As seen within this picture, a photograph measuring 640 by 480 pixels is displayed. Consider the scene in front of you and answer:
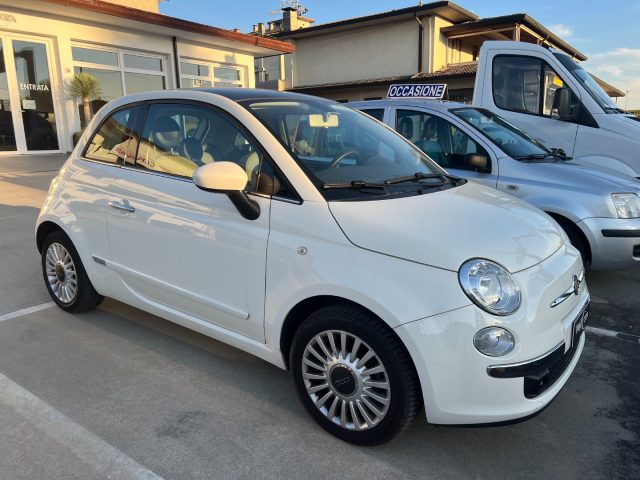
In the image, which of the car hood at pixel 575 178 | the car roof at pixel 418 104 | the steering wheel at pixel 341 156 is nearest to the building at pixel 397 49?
the car roof at pixel 418 104

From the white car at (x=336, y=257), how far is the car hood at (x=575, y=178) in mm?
1725

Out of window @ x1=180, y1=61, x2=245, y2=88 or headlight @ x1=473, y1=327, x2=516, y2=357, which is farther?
window @ x1=180, y1=61, x2=245, y2=88

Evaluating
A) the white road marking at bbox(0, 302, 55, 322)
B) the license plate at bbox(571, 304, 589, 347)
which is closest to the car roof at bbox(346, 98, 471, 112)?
the license plate at bbox(571, 304, 589, 347)

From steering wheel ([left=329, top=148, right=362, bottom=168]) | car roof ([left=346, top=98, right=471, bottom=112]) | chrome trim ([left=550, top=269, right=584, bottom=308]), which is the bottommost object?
chrome trim ([left=550, top=269, right=584, bottom=308])

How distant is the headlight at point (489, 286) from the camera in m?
2.16

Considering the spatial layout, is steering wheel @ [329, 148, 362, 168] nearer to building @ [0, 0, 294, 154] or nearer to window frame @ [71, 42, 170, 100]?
building @ [0, 0, 294, 154]

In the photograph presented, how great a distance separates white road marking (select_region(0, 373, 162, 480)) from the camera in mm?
2311

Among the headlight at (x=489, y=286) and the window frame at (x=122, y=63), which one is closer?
the headlight at (x=489, y=286)

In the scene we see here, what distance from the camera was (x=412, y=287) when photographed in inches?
86.4

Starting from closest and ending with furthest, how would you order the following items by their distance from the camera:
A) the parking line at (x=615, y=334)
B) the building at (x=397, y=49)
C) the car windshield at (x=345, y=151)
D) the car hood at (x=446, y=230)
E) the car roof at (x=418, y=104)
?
the car hood at (x=446, y=230) → the car windshield at (x=345, y=151) → the parking line at (x=615, y=334) → the car roof at (x=418, y=104) → the building at (x=397, y=49)

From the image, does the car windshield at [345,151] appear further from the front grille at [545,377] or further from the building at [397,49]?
the building at [397,49]

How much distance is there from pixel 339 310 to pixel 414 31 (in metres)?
25.2

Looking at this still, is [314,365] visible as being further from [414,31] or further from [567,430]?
[414,31]

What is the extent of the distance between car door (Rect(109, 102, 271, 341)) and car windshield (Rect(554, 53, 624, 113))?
523 centimetres
